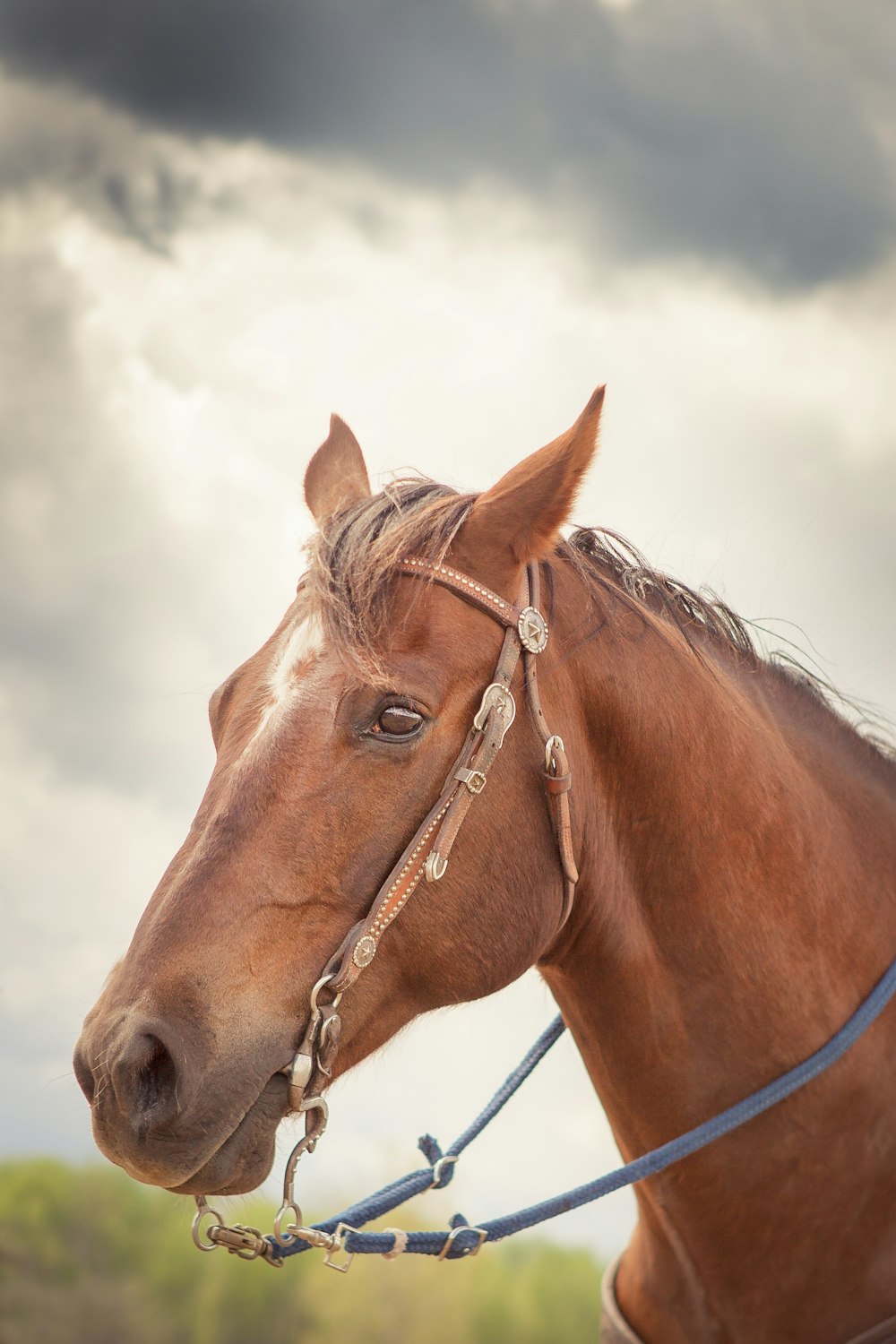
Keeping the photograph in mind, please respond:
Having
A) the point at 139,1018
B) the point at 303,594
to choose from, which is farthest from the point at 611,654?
the point at 139,1018

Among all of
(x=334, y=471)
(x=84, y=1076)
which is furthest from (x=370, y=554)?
(x=84, y=1076)

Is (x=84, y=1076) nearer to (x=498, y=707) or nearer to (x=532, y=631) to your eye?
(x=498, y=707)

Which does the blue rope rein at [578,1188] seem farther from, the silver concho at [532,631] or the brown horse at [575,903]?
the silver concho at [532,631]

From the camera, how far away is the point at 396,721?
8.75 ft

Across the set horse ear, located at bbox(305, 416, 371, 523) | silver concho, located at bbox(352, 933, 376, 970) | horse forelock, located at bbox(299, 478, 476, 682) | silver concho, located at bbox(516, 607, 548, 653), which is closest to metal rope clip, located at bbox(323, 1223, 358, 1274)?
silver concho, located at bbox(352, 933, 376, 970)

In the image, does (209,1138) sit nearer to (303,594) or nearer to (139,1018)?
(139,1018)

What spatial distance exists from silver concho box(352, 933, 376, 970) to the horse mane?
0.66 m

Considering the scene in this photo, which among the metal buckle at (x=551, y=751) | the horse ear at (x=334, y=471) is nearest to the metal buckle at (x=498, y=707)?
the metal buckle at (x=551, y=751)

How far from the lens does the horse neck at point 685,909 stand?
3.00m

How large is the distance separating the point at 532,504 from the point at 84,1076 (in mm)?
1860

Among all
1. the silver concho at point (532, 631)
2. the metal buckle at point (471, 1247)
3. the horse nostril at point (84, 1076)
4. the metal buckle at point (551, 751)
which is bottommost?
the metal buckle at point (471, 1247)

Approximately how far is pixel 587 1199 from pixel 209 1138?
1.19m

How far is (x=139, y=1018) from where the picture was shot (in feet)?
7.57

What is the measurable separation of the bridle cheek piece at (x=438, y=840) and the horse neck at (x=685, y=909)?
0.14 m
